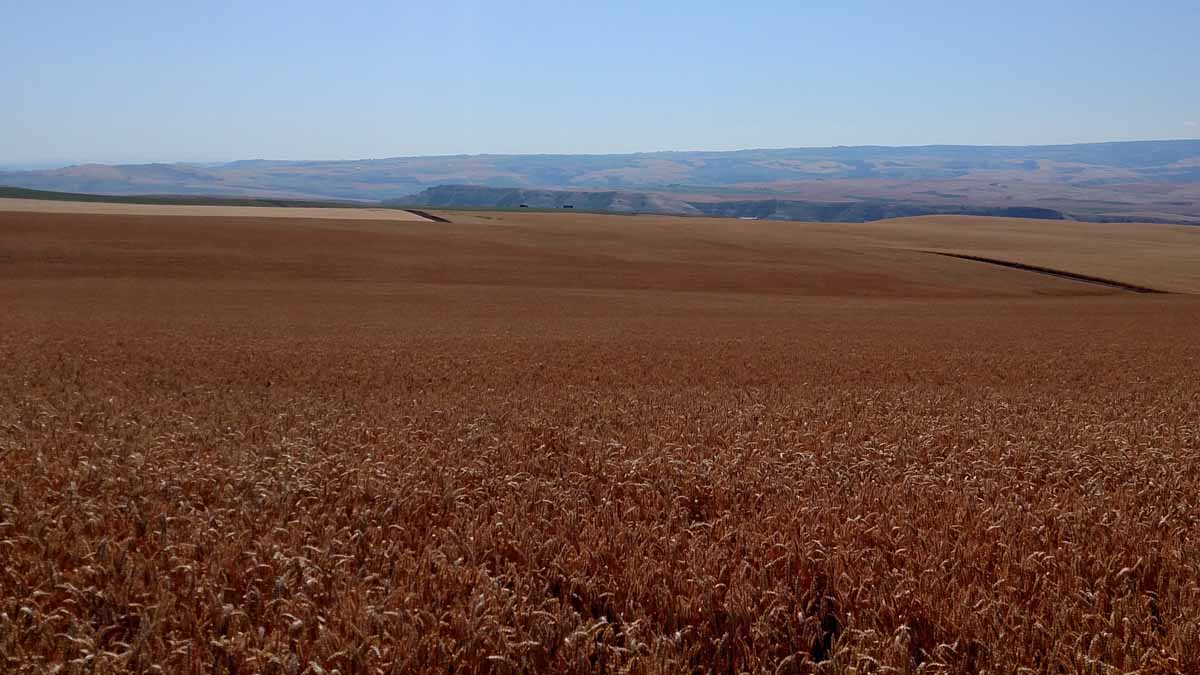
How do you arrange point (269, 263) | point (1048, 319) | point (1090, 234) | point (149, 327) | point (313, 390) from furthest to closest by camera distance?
point (1090, 234) → point (269, 263) → point (1048, 319) → point (149, 327) → point (313, 390)

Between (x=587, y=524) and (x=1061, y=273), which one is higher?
(x=587, y=524)

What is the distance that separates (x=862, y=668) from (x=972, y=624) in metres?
0.61

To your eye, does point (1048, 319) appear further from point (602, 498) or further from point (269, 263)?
point (269, 263)

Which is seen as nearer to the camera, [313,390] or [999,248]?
[313,390]

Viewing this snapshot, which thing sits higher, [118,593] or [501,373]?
[118,593]

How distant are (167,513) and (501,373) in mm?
11255

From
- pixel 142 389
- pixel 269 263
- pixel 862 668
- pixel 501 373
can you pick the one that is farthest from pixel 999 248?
pixel 862 668

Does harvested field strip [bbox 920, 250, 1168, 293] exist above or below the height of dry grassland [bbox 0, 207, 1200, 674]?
below

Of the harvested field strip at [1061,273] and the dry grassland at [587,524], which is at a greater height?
the dry grassland at [587,524]

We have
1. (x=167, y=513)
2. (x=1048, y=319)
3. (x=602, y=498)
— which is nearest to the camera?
(x=167, y=513)

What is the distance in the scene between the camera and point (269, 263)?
156 feet

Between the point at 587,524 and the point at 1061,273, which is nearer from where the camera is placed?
the point at 587,524

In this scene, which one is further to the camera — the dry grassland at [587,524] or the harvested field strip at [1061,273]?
the harvested field strip at [1061,273]

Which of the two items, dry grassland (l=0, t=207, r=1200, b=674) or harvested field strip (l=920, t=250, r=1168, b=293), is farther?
harvested field strip (l=920, t=250, r=1168, b=293)
